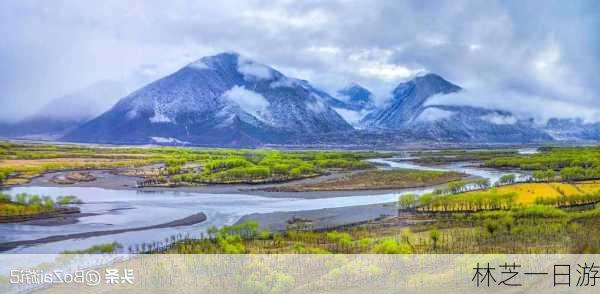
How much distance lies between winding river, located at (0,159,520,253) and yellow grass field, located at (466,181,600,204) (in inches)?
576

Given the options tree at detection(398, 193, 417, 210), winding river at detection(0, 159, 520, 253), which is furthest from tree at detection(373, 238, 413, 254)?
tree at detection(398, 193, 417, 210)

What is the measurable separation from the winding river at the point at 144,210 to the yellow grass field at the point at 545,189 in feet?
48.0

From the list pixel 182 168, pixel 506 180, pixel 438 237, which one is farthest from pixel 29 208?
pixel 506 180

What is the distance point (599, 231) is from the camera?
45469 millimetres

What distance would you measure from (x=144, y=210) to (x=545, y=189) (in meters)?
56.1

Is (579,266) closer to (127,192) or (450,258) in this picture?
(450,258)

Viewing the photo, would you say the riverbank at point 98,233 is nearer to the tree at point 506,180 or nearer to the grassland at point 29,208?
the grassland at point 29,208

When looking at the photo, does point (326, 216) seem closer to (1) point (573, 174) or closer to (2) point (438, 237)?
(2) point (438, 237)

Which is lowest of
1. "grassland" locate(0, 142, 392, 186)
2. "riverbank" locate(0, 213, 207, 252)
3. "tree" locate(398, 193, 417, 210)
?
"riverbank" locate(0, 213, 207, 252)

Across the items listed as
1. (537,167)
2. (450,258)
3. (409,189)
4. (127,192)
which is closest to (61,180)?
(127,192)

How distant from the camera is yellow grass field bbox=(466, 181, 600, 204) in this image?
70000 mm

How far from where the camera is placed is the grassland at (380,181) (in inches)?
3569

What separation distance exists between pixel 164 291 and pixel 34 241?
20.7 metres

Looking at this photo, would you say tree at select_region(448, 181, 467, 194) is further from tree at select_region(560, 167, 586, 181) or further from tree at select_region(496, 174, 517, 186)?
tree at select_region(560, 167, 586, 181)
